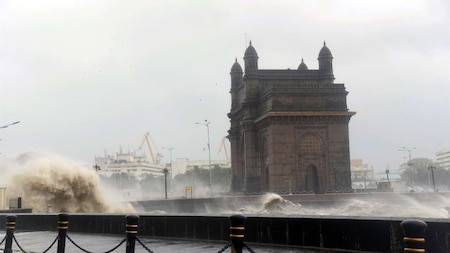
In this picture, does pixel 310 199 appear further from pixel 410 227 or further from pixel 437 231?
pixel 410 227

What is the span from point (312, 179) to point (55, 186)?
27366mm

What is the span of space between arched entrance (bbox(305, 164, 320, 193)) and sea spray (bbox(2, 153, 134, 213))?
72.0ft

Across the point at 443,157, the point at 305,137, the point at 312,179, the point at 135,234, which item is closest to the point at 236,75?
the point at 305,137

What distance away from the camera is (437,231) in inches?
324

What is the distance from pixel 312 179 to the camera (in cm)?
5181

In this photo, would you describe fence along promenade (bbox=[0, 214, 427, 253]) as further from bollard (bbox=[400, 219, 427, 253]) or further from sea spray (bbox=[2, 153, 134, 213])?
sea spray (bbox=[2, 153, 134, 213])

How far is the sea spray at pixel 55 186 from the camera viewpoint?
116 ft

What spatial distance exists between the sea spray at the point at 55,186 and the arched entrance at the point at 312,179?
72.0ft

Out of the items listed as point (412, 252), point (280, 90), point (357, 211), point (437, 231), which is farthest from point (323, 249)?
point (280, 90)

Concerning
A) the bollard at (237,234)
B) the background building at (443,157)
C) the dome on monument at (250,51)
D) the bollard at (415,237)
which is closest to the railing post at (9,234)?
the bollard at (237,234)

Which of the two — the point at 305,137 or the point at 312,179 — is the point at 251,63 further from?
the point at 312,179

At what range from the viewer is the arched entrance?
5140cm

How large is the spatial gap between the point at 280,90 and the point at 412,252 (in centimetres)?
4526

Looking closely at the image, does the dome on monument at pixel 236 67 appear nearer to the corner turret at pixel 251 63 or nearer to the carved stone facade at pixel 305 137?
the corner turret at pixel 251 63
